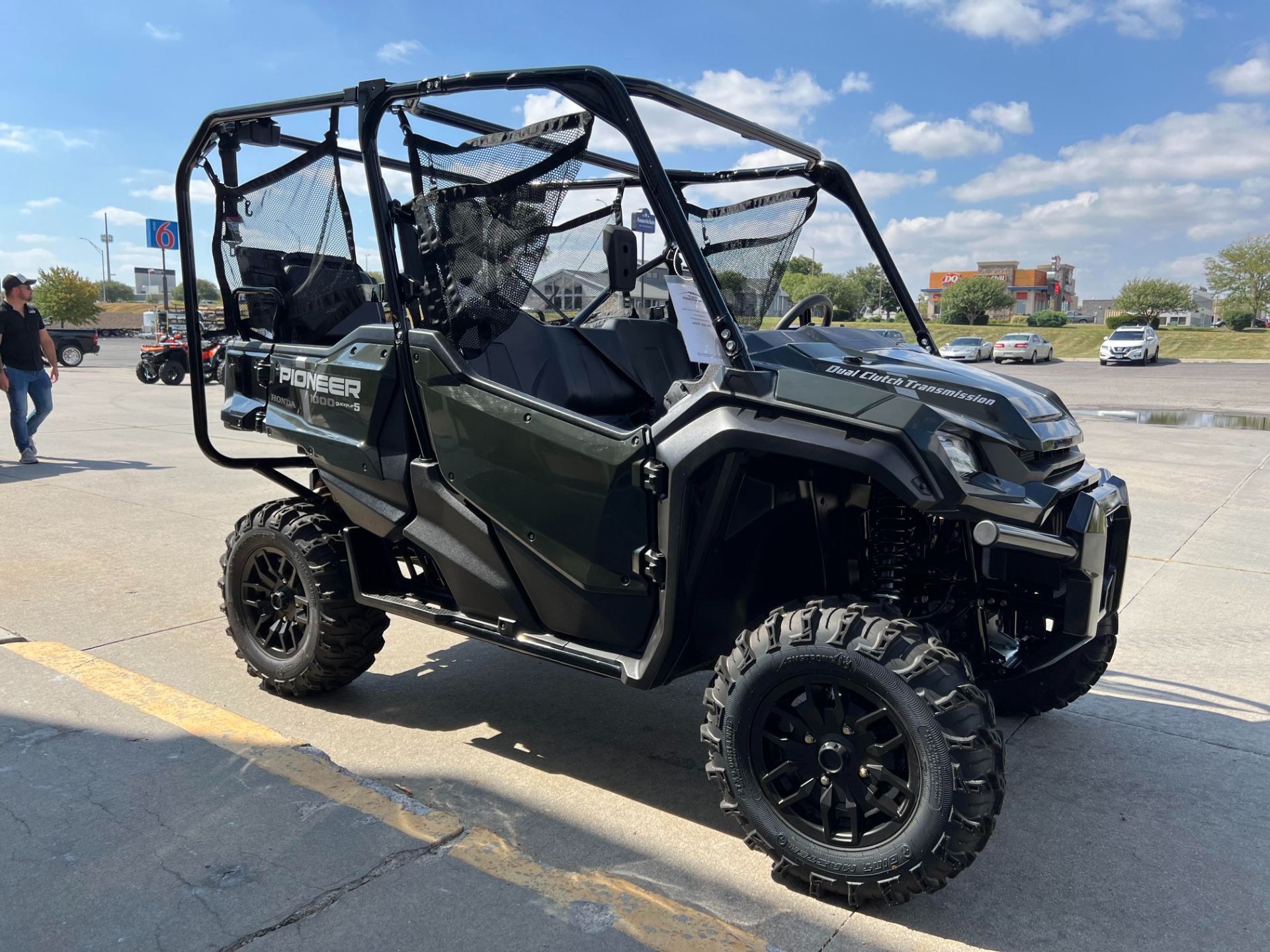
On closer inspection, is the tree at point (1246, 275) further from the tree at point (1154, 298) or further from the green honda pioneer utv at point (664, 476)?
the green honda pioneer utv at point (664, 476)

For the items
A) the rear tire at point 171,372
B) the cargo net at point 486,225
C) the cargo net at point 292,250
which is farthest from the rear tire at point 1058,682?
the rear tire at point 171,372

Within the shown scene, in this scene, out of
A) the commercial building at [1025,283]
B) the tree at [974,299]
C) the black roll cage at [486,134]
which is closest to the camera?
the black roll cage at [486,134]

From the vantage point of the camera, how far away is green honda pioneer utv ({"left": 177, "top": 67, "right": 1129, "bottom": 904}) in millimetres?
2551

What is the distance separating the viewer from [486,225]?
3270mm

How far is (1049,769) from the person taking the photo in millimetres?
3432

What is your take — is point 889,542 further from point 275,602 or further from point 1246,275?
point 1246,275

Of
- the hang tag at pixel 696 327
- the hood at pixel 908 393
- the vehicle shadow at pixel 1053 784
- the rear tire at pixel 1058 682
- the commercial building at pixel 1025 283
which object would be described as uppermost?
the commercial building at pixel 1025 283

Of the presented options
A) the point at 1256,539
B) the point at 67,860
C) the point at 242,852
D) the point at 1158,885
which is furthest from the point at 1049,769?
the point at 1256,539

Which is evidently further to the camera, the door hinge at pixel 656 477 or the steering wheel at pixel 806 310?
the steering wheel at pixel 806 310

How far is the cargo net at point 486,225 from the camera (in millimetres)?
3154

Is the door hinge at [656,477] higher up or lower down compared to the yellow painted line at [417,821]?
higher up

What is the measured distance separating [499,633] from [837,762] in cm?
128

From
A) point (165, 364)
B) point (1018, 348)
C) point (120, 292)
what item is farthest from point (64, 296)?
point (120, 292)

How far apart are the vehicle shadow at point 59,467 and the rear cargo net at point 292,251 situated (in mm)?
5869
